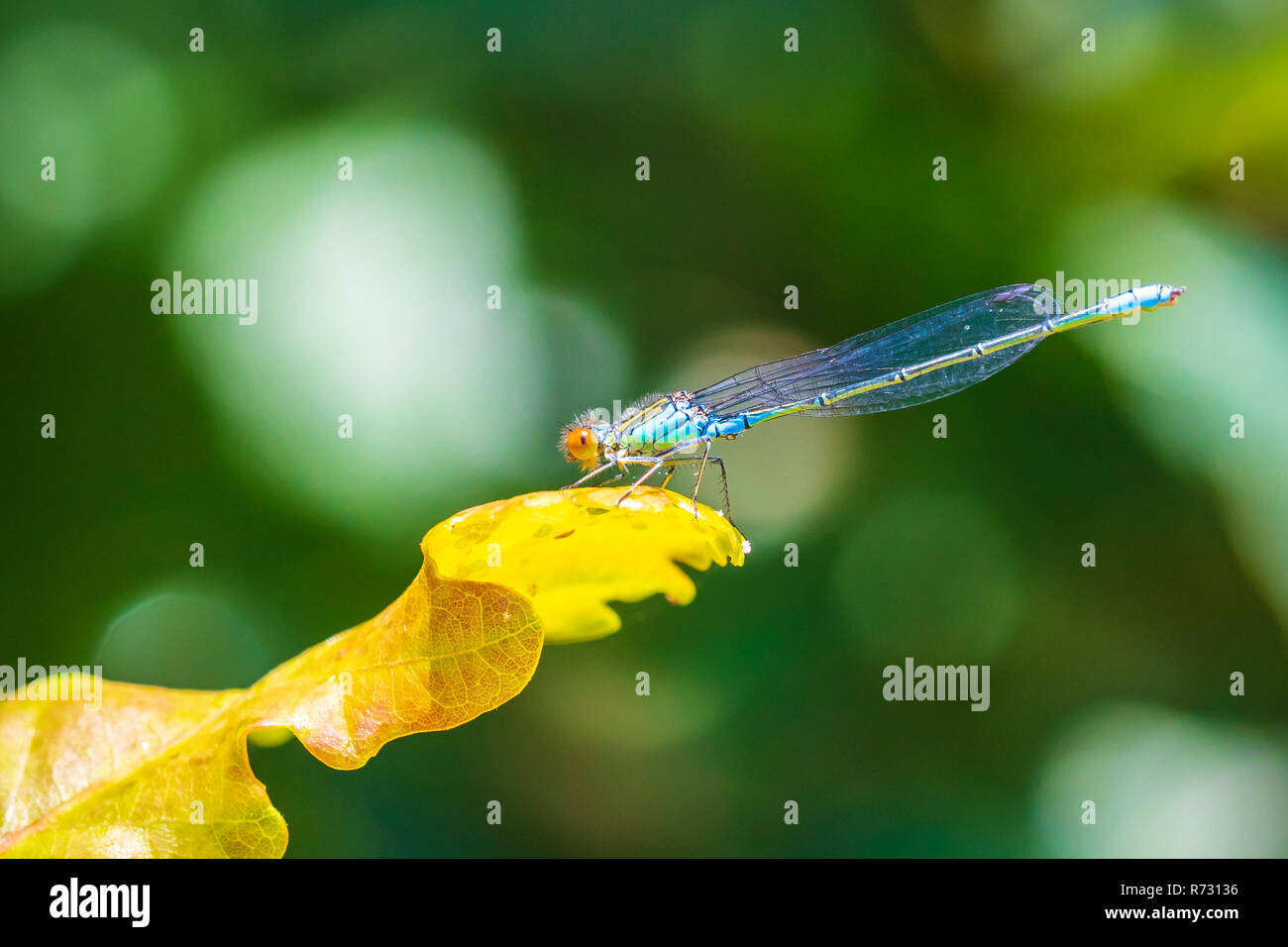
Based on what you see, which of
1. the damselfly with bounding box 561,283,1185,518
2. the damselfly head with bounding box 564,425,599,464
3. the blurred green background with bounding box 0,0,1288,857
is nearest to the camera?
the damselfly head with bounding box 564,425,599,464

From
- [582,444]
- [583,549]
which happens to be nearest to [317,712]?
[583,549]

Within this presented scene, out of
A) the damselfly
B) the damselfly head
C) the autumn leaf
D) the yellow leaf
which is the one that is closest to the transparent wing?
the damselfly

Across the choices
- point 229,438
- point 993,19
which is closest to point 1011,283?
point 993,19

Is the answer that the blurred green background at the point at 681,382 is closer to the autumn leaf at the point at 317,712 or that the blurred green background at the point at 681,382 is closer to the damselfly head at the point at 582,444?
the damselfly head at the point at 582,444

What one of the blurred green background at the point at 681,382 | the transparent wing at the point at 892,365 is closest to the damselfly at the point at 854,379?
the transparent wing at the point at 892,365

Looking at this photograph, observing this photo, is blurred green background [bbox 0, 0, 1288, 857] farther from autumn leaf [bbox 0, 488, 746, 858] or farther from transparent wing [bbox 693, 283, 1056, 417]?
autumn leaf [bbox 0, 488, 746, 858]
